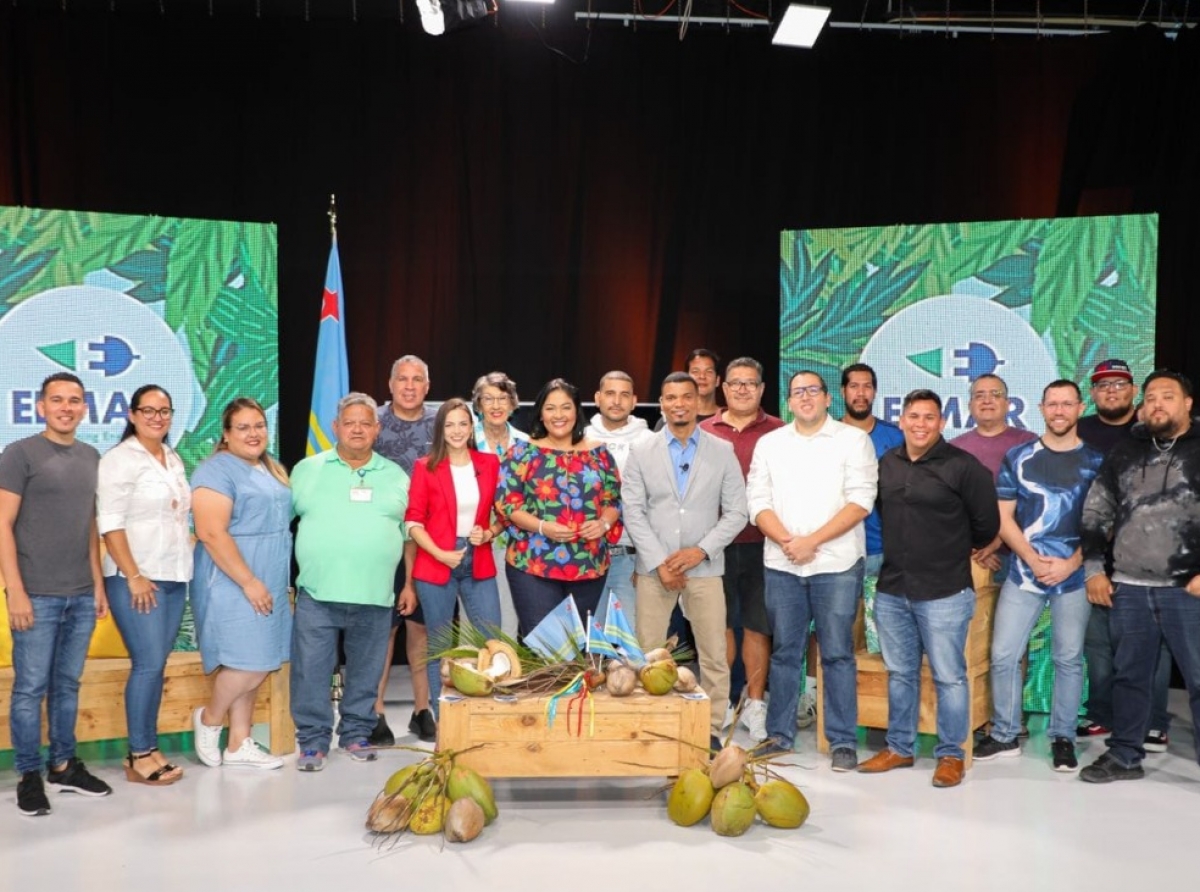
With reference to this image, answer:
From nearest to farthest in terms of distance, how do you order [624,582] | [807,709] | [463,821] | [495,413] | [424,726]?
[463,821], [424,726], [495,413], [624,582], [807,709]

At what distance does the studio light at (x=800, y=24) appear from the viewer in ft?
20.7

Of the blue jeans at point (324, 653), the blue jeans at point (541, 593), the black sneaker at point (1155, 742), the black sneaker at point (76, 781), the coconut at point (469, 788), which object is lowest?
the black sneaker at point (1155, 742)

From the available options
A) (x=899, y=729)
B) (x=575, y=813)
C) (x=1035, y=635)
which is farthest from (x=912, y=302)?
(x=575, y=813)

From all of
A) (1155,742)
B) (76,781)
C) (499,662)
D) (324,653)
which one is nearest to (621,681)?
(499,662)

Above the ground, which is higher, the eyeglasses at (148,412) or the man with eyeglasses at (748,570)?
the eyeglasses at (148,412)

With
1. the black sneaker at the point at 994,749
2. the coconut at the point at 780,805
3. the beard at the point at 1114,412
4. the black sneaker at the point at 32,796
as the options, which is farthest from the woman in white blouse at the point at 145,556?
the beard at the point at 1114,412

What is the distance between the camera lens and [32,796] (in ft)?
14.0

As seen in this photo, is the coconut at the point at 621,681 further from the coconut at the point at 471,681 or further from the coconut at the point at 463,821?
the coconut at the point at 463,821

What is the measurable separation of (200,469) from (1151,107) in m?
5.32

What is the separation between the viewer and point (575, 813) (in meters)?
4.29

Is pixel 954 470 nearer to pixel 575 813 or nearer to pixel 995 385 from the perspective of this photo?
pixel 995 385

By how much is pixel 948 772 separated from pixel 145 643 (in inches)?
116

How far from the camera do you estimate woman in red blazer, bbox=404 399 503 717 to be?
5008 mm

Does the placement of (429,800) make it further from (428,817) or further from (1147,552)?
(1147,552)
